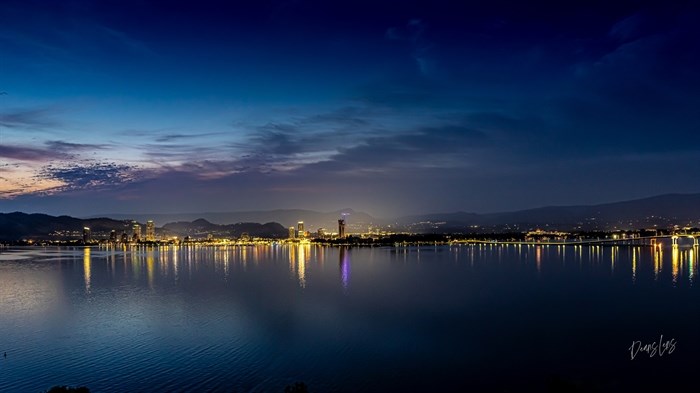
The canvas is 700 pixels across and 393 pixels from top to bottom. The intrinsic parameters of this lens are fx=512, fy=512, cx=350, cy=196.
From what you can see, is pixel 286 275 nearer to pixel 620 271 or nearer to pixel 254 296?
pixel 254 296

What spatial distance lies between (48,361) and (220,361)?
5.10 m

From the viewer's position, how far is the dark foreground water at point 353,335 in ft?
43.2

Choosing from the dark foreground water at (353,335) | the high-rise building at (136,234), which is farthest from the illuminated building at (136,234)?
the dark foreground water at (353,335)

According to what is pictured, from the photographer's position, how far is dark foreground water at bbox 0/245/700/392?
43.2 feet

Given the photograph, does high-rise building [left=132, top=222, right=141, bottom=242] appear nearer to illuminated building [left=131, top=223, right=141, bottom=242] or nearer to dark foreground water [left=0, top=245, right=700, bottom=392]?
illuminated building [left=131, top=223, right=141, bottom=242]

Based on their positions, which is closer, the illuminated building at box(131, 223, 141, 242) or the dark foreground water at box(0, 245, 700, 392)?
the dark foreground water at box(0, 245, 700, 392)

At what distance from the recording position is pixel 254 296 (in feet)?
93.8

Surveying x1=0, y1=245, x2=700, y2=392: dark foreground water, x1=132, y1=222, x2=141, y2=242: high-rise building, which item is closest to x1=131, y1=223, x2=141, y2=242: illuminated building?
x1=132, y1=222, x2=141, y2=242: high-rise building

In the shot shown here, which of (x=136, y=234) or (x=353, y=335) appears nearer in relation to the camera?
(x=353, y=335)

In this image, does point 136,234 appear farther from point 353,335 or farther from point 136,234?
point 353,335

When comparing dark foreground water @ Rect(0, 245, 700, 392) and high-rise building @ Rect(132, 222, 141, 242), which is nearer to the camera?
dark foreground water @ Rect(0, 245, 700, 392)

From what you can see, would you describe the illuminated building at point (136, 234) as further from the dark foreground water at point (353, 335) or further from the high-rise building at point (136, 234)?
the dark foreground water at point (353, 335)

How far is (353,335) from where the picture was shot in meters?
18.3

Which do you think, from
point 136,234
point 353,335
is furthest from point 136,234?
point 353,335
